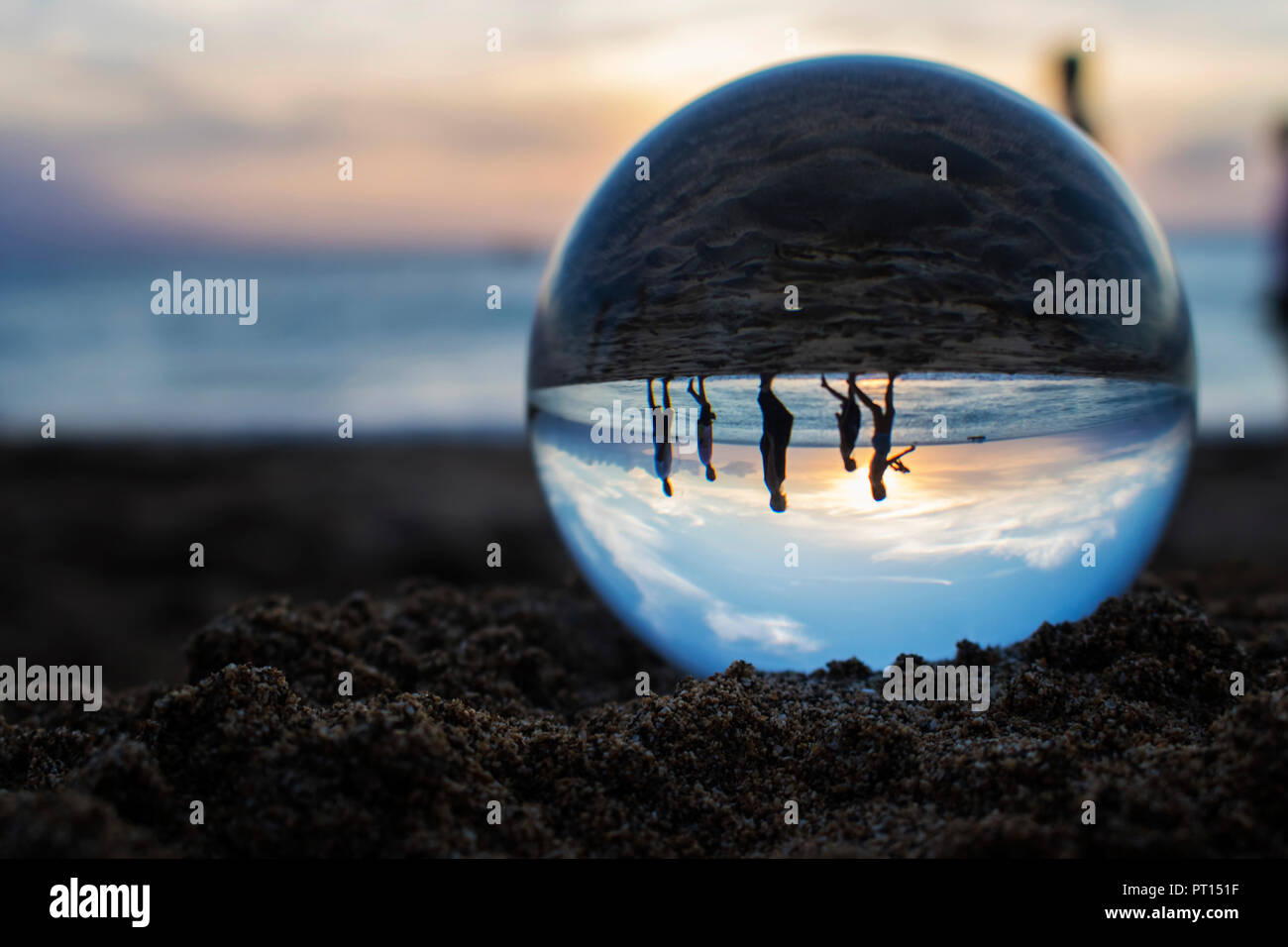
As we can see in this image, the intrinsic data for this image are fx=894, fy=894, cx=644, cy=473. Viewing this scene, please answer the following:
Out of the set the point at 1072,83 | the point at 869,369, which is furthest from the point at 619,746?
the point at 1072,83

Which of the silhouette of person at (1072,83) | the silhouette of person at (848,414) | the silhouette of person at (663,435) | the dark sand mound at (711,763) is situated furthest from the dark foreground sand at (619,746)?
the silhouette of person at (1072,83)

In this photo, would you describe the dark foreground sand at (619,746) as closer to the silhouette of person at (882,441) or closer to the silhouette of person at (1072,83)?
the silhouette of person at (882,441)

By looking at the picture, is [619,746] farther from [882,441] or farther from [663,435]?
[882,441]

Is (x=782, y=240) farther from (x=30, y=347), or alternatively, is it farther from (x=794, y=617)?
(x=30, y=347)

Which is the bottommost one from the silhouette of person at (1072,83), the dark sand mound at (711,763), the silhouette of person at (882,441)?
the dark sand mound at (711,763)

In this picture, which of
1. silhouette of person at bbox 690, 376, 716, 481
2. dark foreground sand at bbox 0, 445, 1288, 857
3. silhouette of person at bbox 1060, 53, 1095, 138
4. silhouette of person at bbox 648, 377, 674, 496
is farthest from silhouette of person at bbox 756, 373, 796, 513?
silhouette of person at bbox 1060, 53, 1095, 138

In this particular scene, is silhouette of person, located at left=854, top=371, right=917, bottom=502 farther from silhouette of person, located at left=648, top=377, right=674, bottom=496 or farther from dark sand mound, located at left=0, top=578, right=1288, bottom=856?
dark sand mound, located at left=0, top=578, right=1288, bottom=856
